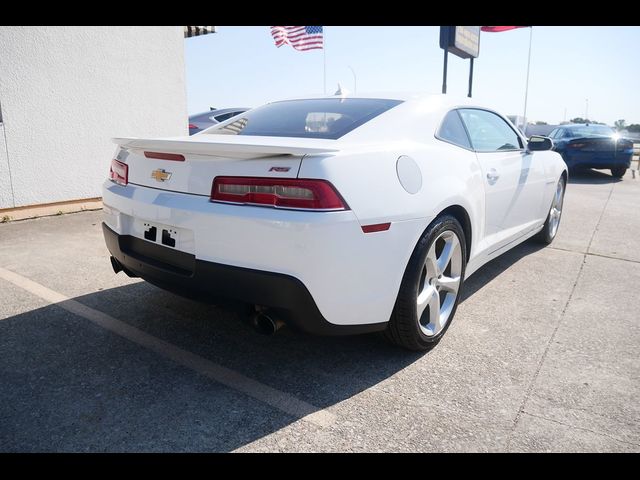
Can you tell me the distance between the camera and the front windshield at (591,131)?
12078 mm

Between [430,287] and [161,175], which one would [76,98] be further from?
[430,287]

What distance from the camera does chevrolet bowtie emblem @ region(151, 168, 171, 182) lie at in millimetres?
2457

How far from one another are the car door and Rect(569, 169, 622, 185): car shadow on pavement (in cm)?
836

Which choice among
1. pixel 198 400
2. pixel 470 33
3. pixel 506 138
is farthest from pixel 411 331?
pixel 470 33

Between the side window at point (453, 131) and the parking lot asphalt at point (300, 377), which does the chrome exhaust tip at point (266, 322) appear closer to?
the parking lot asphalt at point (300, 377)

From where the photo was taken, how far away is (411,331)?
8.54 feet

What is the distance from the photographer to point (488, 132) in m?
3.75

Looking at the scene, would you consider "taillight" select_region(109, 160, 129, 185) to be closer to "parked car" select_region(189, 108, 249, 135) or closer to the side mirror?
the side mirror

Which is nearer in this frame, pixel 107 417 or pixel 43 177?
pixel 107 417

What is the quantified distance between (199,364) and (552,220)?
420cm

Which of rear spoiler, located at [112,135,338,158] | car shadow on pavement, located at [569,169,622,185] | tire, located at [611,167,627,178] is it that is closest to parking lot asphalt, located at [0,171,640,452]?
rear spoiler, located at [112,135,338,158]
